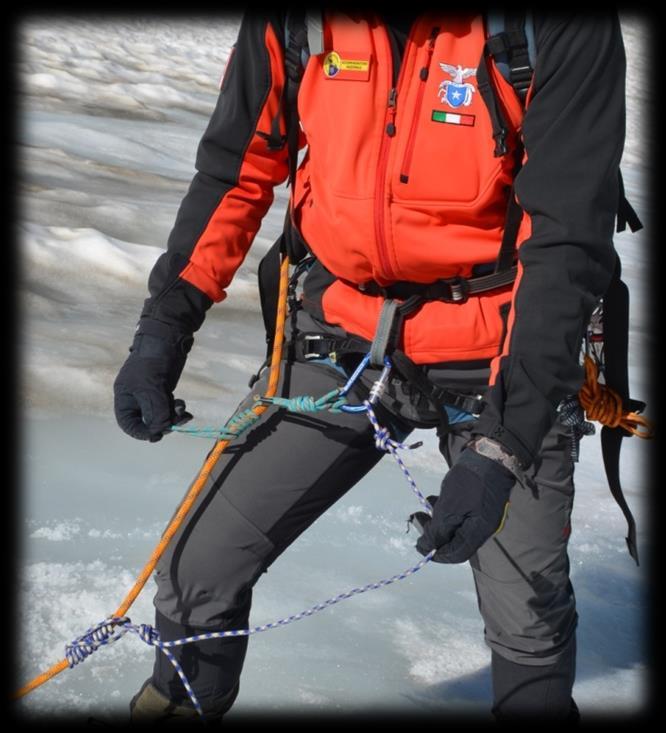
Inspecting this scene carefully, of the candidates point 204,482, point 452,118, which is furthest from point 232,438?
point 452,118

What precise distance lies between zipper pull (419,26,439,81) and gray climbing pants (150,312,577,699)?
63cm

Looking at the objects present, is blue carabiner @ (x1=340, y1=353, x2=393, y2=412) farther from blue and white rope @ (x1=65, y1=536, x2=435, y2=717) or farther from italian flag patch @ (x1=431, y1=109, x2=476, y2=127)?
italian flag patch @ (x1=431, y1=109, x2=476, y2=127)

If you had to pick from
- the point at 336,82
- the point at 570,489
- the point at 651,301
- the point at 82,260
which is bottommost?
the point at 651,301

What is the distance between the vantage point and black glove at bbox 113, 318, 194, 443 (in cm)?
214

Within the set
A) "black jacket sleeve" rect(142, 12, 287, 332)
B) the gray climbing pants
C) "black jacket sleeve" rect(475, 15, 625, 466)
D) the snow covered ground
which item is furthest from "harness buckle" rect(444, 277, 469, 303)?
the snow covered ground

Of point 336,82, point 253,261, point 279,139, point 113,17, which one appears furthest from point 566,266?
point 113,17

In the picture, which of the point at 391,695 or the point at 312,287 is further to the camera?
the point at 391,695

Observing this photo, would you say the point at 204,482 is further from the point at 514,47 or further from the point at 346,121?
the point at 514,47

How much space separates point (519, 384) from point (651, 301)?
445 cm

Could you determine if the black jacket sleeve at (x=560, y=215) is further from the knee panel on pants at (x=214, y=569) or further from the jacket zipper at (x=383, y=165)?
the knee panel on pants at (x=214, y=569)

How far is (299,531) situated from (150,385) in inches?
16.9

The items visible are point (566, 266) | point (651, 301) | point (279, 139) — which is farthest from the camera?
point (651, 301)

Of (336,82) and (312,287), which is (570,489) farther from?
(336,82)

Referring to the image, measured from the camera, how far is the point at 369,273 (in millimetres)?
2027
